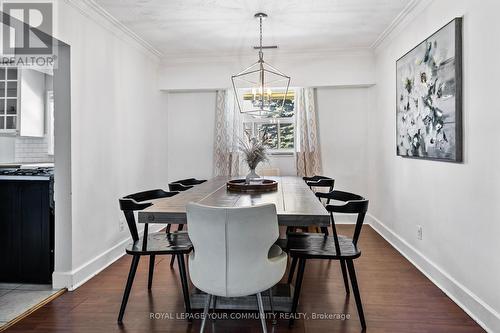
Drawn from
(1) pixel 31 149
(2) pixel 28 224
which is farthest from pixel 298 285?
(1) pixel 31 149

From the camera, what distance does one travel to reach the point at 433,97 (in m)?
2.88

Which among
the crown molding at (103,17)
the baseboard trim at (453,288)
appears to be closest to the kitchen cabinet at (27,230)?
the crown molding at (103,17)

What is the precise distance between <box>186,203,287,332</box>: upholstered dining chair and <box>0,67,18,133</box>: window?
409 centimetres

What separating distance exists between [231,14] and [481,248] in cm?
297

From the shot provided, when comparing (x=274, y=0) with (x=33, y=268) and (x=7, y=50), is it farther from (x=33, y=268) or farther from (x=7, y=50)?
(x=33, y=268)

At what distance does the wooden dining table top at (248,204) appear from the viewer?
1.86 meters

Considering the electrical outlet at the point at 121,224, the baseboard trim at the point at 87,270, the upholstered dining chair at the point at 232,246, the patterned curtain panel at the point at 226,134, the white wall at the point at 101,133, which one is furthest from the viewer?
the patterned curtain panel at the point at 226,134

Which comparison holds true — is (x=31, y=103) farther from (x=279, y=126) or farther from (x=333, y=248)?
(x=333, y=248)

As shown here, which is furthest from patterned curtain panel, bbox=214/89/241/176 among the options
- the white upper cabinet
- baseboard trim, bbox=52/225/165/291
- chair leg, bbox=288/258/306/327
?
chair leg, bbox=288/258/306/327

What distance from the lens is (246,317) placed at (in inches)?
91.0

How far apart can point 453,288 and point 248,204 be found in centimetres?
172

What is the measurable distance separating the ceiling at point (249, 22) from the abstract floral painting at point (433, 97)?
64cm

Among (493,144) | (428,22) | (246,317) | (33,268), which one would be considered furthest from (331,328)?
(428,22)

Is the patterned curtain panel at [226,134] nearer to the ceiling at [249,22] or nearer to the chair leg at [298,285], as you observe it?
the ceiling at [249,22]
